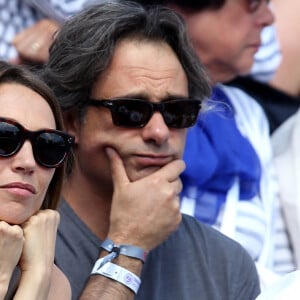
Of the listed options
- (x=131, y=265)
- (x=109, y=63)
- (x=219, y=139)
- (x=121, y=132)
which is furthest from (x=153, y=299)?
(x=219, y=139)

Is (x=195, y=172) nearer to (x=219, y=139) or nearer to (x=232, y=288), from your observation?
(x=219, y=139)

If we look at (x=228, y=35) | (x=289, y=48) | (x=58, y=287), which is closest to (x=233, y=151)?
(x=228, y=35)

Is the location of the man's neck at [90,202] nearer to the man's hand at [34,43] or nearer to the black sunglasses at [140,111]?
the black sunglasses at [140,111]

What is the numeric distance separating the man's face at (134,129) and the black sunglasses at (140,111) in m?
0.01

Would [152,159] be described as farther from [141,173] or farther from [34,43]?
[34,43]

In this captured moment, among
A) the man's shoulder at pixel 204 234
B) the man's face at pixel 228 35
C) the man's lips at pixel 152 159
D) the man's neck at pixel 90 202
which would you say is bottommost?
the man's shoulder at pixel 204 234

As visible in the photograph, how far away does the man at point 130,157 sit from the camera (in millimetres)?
2801

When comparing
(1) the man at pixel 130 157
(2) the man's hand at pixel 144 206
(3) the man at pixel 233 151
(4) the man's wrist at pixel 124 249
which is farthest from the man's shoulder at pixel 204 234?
(3) the man at pixel 233 151

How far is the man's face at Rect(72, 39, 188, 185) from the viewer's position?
2.81 meters

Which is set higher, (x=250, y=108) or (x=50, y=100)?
(x=50, y=100)

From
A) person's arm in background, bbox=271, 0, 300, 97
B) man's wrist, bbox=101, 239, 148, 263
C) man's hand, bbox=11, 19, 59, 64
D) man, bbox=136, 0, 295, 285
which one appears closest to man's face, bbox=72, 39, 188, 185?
man's wrist, bbox=101, 239, 148, 263

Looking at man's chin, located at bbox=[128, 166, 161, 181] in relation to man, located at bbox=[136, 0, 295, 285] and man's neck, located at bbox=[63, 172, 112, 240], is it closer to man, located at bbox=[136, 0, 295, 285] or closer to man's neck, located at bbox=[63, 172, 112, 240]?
man's neck, located at bbox=[63, 172, 112, 240]

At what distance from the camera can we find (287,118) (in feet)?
14.9

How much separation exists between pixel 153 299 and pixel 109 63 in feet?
2.09
